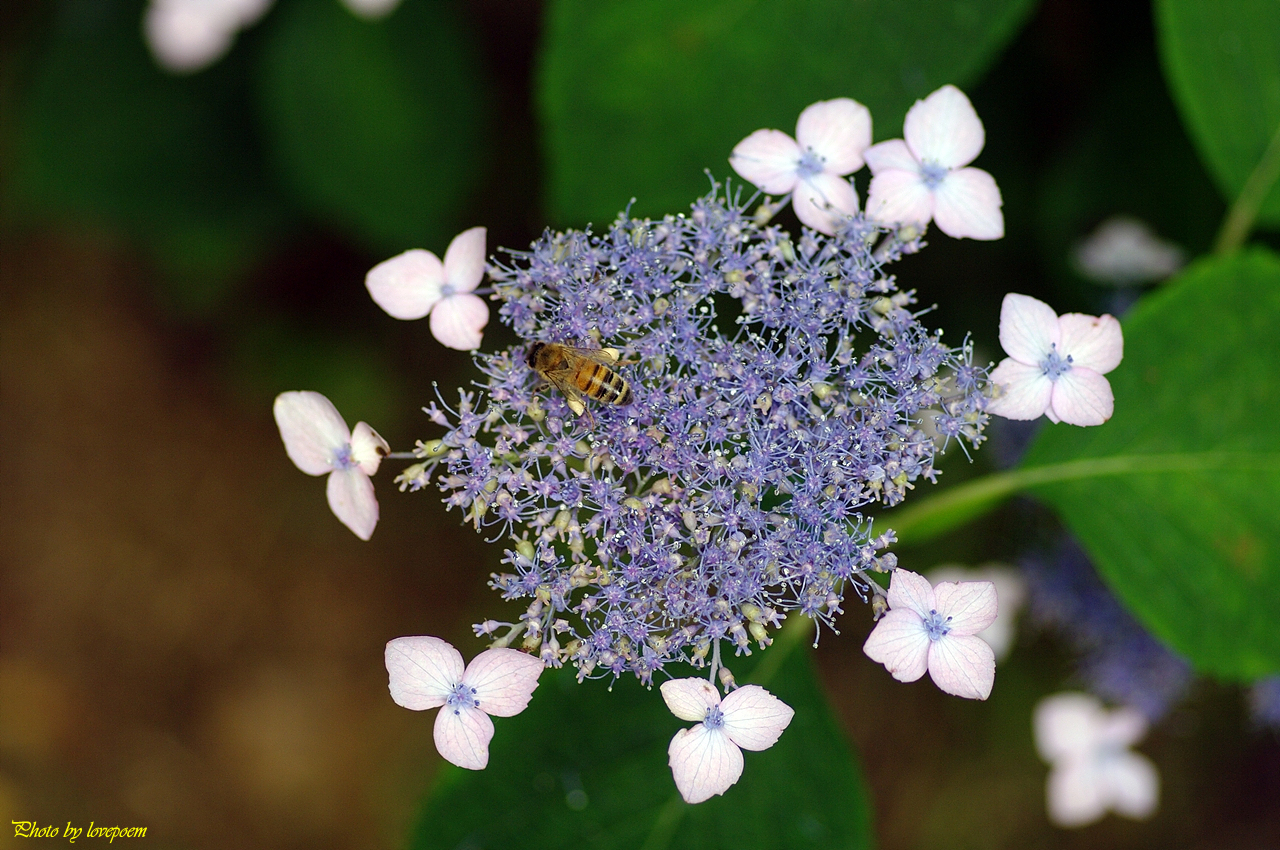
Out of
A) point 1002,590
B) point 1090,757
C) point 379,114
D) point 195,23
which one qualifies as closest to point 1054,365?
point 1002,590

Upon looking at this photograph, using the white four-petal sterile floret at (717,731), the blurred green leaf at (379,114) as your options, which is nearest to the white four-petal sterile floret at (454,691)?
the white four-petal sterile floret at (717,731)

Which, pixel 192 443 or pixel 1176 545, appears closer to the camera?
pixel 1176 545

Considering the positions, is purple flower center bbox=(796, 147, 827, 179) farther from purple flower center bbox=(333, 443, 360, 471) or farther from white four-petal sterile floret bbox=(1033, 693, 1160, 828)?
white four-petal sterile floret bbox=(1033, 693, 1160, 828)

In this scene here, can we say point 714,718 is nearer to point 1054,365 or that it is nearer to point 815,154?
point 1054,365

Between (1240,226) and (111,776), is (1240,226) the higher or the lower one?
the lower one

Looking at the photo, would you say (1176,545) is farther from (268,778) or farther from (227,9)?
(268,778)

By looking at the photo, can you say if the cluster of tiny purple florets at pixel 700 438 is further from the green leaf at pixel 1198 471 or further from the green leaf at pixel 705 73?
the green leaf at pixel 1198 471

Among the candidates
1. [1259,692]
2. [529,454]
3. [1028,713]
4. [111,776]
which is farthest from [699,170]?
[111,776]
